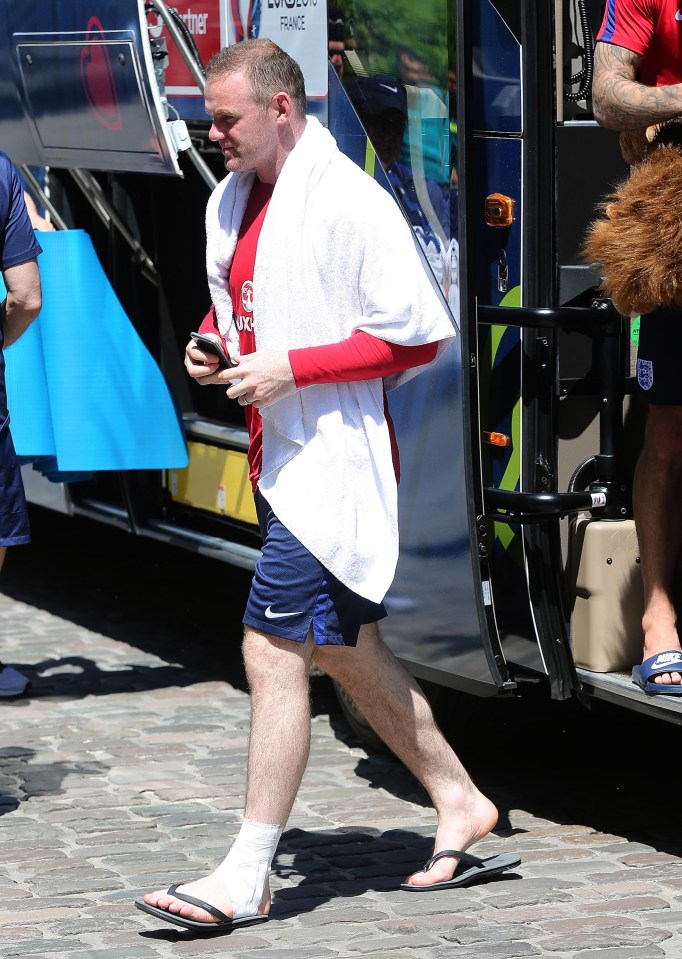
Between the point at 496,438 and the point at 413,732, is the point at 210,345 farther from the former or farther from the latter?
the point at 413,732

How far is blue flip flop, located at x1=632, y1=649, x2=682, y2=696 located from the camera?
4305 millimetres

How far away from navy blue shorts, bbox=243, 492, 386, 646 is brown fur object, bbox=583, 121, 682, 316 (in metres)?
0.97

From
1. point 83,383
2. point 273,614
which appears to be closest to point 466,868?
point 273,614

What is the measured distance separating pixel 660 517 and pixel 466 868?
3.26ft

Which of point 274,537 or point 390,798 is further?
point 390,798

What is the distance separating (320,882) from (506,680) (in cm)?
70

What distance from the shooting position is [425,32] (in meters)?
4.38

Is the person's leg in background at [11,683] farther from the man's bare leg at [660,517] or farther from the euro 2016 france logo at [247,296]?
the man's bare leg at [660,517]

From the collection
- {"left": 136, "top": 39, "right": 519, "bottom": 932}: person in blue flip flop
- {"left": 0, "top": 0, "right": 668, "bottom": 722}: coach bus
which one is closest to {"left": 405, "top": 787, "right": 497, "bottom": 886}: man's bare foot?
{"left": 0, "top": 0, "right": 668, "bottom": 722}: coach bus

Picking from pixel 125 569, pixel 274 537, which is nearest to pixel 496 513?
pixel 274 537

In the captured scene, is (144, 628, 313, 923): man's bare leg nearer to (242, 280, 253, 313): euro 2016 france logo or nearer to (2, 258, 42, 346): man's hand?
(242, 280, 253, 313): euro 2016 france logo

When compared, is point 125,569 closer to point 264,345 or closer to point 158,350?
point 158,350

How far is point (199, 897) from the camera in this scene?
3887mm

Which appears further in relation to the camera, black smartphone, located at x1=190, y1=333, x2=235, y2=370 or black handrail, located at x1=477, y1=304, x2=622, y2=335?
black handrail, located at x1=477, y1=304, x2=622, y2=335
